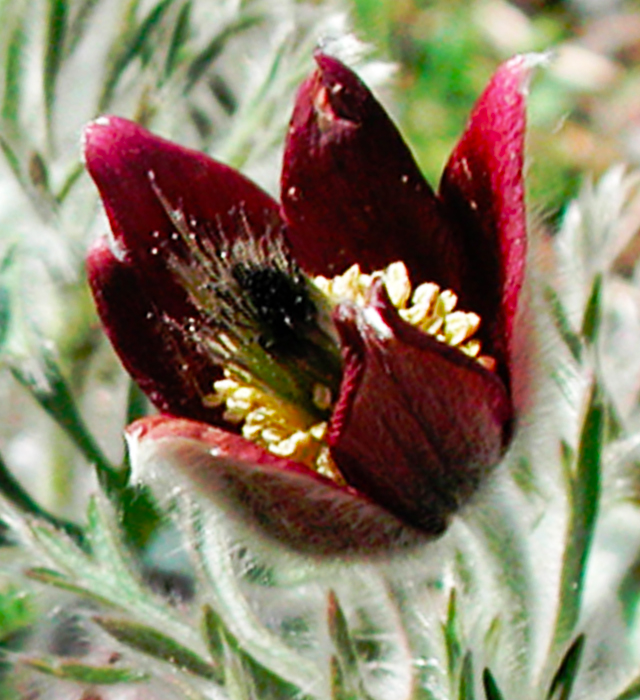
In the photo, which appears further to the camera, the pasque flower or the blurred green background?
the blurred green background

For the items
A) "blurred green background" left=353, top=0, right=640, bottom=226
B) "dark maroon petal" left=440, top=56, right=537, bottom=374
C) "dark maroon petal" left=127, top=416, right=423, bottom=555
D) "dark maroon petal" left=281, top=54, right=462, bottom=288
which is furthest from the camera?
"blurred green background" left=353, top=0, right=640, bottom=226

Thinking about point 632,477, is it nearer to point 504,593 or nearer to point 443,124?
point 504,593

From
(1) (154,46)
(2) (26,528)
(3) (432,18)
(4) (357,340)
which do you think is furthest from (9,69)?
(3) (432,18)

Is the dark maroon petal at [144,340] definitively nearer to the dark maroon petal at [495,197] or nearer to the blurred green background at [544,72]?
the dark maroon petal at [495,197]

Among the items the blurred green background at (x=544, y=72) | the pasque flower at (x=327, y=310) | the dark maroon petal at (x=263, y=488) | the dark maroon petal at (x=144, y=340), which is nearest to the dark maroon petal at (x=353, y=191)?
the pasque flower at (x=327, y=310)

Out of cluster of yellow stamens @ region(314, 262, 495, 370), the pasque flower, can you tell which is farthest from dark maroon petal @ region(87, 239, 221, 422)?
cluster of yellow stamens @ region(314, 262, 495, 370)

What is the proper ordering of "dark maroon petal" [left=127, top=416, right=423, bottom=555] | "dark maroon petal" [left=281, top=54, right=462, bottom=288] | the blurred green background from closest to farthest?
"dark maroon petal" [left=127, top=416, right=423, bottom=555] → "dark maroon petal" [left=281, top=54, right=462, bottom=288] → the blurred green background

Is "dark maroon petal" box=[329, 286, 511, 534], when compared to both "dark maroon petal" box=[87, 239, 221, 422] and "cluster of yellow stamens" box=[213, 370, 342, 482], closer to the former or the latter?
"cluster of yellow stamens" box=[213, 370, 342, 482]
